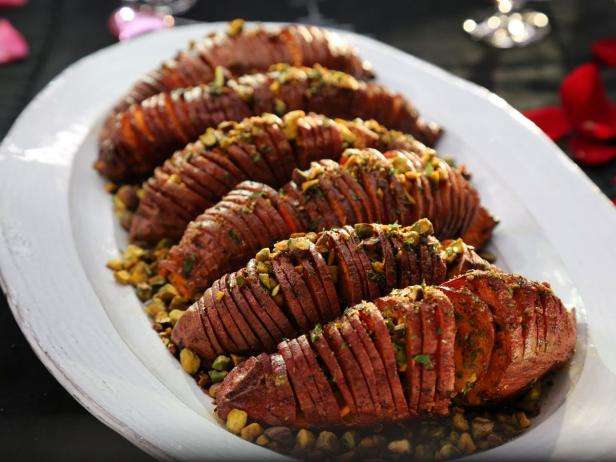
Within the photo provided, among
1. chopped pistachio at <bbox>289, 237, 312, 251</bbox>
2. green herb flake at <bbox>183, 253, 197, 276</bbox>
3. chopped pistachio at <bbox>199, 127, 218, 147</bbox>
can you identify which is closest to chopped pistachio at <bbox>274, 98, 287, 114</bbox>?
chopped pistachio at <bbox>199, 127, 218, 147</bbox>

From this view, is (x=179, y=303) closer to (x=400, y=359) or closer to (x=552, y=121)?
(x=400, y=359)

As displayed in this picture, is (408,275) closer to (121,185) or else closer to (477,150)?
(477,150)

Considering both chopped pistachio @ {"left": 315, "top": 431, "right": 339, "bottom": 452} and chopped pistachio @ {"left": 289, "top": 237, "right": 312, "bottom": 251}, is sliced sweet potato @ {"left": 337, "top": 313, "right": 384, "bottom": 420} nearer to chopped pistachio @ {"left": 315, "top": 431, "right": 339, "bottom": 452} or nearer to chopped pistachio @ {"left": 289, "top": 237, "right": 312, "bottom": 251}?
chopped pistachio @ {"left": 315, "top": 431, "right": 339, "bottom": 452}

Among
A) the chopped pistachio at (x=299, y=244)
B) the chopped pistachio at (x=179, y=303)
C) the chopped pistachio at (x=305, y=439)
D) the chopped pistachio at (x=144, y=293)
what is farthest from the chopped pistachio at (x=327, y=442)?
the chopped pistachio at (x=144, y=293)

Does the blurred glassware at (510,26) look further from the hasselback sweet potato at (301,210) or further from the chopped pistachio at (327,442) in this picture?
the chopped pistachio at (327,442)

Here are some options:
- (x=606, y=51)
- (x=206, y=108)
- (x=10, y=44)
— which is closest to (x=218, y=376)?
(x=206, y=108)

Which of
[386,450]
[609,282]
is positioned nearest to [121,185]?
[386,450]
